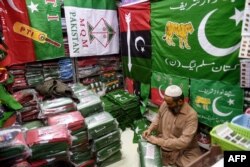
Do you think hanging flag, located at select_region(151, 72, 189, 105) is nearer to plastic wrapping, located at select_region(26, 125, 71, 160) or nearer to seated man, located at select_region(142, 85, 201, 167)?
seated man, located at select_region(142, 85, 201, 167)

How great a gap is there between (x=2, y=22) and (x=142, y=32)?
6.68ft

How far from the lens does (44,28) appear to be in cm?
350

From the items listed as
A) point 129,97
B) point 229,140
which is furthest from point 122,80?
point 229,140

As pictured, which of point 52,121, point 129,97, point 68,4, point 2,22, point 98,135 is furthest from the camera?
point 129,97

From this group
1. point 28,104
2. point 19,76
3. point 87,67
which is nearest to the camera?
point 28,104

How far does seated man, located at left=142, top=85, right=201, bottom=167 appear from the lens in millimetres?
2215

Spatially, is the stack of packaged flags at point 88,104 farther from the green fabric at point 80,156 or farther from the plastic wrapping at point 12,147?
the plastic wrapping at point 12,147

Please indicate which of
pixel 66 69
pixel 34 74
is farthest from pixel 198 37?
pixel 34 74

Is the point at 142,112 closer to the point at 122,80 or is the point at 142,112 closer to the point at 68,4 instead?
the point at 122,80

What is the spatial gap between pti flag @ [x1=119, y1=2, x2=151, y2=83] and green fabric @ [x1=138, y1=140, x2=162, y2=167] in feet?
5.15

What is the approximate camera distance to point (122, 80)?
4.50m

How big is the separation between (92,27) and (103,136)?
2.10m

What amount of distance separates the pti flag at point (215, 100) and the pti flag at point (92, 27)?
203cm

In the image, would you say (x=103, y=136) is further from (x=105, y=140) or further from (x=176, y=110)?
(x=176, y=110)
